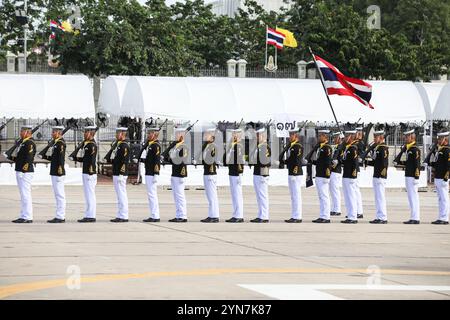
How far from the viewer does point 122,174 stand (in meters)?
21.8

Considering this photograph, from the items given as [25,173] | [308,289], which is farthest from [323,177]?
[308,289]

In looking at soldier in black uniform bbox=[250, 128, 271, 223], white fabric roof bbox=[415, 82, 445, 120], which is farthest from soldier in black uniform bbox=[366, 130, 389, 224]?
white fabric roof bbox=[415, 82, 445, 120]

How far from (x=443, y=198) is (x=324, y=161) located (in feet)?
8.09

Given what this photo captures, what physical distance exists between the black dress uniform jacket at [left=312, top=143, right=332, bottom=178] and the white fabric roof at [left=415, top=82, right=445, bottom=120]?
15.7m

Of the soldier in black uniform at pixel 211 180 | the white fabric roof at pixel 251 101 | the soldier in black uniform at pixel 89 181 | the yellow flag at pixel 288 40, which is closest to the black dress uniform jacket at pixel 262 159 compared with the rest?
the soldier in black uniform at pixel 211 180

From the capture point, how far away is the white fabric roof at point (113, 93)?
118 feet

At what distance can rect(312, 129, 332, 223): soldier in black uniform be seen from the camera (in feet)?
74.2

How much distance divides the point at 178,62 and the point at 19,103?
1783 centimetres

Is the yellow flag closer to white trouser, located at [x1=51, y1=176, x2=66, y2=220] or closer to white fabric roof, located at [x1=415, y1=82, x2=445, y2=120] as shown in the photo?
white fabric roof, located at [x1=415, y1=82, x2=445, y2=120]

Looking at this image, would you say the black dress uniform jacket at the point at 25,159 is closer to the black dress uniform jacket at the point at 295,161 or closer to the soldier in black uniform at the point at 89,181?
the soldier in black uniform at the point at 89,181

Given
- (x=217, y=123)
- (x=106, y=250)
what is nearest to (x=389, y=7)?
(x=217, y=123)

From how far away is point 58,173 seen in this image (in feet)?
69.9

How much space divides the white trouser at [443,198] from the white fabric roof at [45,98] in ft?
49.1

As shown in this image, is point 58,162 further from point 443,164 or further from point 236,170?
point 443,164
